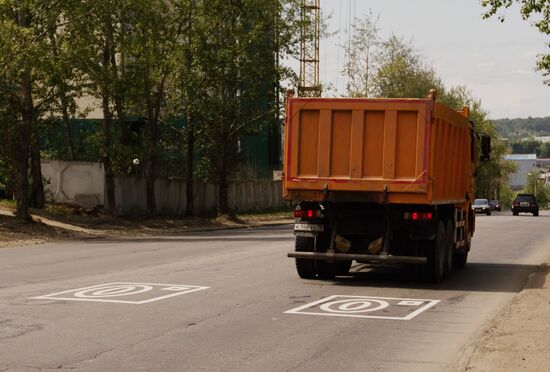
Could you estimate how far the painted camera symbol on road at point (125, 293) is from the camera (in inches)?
550

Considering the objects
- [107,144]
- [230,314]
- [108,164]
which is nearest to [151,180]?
[108,164]

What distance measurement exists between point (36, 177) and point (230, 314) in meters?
26.8

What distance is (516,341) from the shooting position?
416 inches

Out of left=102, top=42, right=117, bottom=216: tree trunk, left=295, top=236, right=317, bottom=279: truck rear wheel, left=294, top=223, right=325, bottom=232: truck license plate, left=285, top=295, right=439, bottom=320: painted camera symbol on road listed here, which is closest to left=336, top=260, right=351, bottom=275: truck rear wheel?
left=295, top=236, right=317, bottom=279: truck rear wheel

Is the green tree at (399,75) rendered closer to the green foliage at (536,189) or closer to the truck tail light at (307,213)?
the truck tail light at (307,213)

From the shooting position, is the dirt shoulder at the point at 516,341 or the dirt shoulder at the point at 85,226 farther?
the dirt shoulder at the point at 85,226

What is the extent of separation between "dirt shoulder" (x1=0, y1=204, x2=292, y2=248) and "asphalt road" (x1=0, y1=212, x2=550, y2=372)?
866 cm

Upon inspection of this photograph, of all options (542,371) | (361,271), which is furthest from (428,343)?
(361,271)

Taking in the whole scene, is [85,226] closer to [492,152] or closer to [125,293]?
[125,293]

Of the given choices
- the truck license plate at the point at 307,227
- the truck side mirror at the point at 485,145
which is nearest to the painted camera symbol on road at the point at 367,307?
the truck license plate at the point at 307,227

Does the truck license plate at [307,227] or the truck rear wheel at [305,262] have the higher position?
the truck license plate at [307,227]

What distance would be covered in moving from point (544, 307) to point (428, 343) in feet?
11.7

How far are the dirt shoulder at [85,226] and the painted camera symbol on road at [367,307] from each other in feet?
47.8

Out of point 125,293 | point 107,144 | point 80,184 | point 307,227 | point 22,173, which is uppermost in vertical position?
point 107,144
